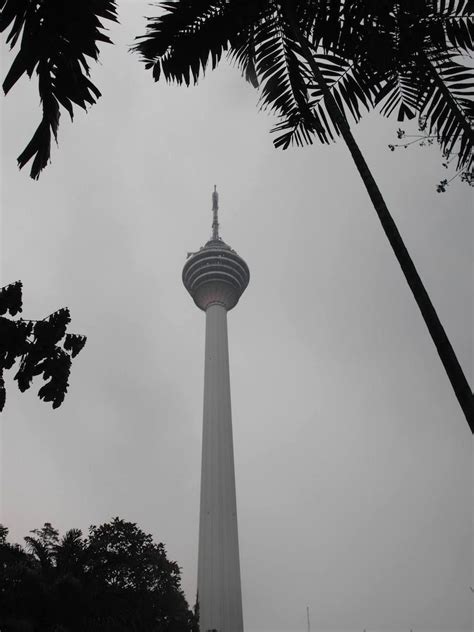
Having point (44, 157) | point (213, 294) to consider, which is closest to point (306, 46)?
point (44, 157)

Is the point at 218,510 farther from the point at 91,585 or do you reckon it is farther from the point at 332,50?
the point at 332,50

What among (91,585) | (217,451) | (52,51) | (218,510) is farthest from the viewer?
(217,451)

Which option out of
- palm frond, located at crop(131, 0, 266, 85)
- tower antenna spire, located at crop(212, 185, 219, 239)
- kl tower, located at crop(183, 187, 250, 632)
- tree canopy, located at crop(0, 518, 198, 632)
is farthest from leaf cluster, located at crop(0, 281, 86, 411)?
tower antenna spire, located at crop(212, 185, 219, 239)

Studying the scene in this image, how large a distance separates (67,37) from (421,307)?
4553mm

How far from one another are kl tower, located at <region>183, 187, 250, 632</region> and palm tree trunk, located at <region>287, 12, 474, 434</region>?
51.2m

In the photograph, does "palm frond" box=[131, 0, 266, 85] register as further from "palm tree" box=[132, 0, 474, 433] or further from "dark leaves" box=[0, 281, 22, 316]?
"dark leaves" box=[0, 281, 22, 316]

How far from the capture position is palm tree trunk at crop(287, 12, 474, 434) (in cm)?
459

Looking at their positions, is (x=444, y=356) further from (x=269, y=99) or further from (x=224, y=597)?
(x=224, y=597)

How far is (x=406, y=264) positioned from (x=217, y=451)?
178 ft

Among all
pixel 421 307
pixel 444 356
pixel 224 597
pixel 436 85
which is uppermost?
pixel 224 597

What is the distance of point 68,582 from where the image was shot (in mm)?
17250

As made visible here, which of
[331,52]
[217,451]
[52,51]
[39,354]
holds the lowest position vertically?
[39,354]

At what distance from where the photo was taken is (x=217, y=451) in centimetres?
5716

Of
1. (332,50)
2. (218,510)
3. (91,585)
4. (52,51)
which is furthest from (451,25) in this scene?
(218,510)
